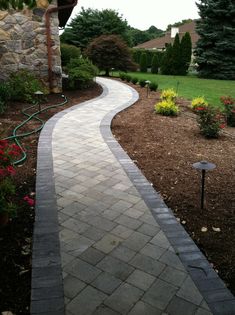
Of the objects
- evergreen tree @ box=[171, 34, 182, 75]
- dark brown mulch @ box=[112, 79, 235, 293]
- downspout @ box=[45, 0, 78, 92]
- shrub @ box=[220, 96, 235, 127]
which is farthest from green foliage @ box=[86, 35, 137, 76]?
shrub @ box=[220, 96, 235, 127]

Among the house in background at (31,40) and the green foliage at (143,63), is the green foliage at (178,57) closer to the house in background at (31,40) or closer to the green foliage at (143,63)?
the green foliage at (143,63)

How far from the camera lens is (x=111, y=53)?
20875 mm

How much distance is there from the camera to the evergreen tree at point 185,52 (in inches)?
1023

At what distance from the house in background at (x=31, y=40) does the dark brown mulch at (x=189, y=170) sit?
3.82 meters

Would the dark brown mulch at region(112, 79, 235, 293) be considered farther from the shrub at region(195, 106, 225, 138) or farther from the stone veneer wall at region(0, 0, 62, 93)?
the stone veneer wall at region(0, 0, 62, 93)

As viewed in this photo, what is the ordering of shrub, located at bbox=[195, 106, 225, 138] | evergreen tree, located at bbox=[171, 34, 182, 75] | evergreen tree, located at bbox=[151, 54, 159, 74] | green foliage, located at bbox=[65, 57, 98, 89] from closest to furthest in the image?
shrub, located at bbox=[195, 106, 225, 138] → green foliage, located at bbox=[65, 57, 98, 89] → evergreen tree, located at bbox=[171, 34, 182, 75] → evergreen tree, located at bbox=[151, 54, 159, 74]

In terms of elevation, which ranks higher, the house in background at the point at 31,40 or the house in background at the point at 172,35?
the house in background at the point at 172,35

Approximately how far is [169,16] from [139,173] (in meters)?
70.2

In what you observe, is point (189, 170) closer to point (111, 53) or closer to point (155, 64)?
point (111, 53)

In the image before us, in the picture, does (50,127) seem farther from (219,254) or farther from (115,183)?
(219,254)

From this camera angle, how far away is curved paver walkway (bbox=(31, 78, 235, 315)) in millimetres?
2459

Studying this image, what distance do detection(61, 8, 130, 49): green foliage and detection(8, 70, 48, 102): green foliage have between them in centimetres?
2048

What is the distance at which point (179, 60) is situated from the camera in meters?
26.3

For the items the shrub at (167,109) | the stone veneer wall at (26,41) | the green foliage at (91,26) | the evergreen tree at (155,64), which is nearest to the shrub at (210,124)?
the shrub at (167,109)
